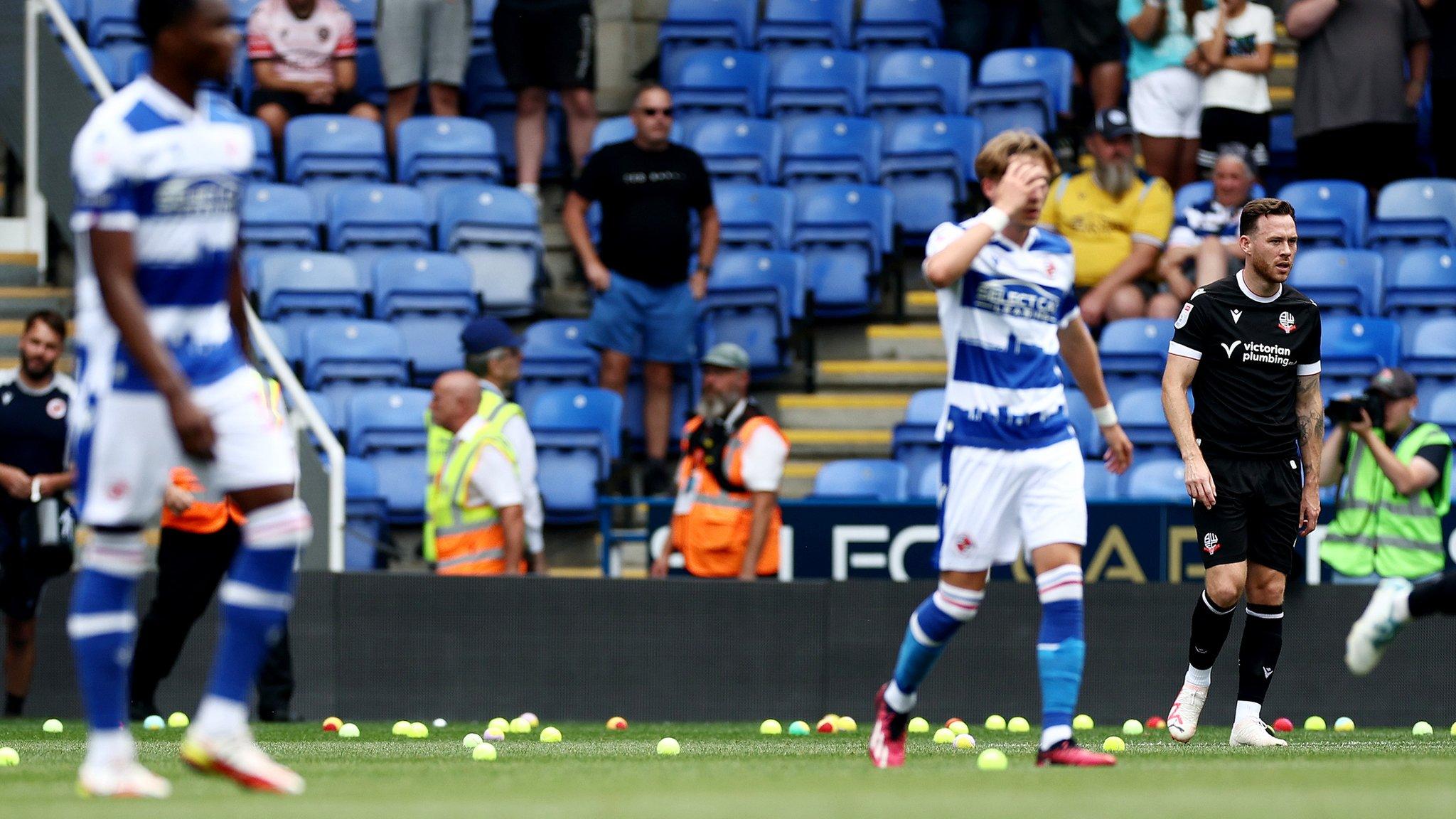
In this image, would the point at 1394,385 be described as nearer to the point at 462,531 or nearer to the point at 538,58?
the point at 462,531

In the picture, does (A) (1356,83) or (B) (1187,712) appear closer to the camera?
(B) (1187,712)

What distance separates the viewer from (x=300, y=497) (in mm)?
11242

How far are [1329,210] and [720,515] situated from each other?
538cm

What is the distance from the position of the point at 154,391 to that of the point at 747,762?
2.67 meters

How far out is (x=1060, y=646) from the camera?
22.1 ft

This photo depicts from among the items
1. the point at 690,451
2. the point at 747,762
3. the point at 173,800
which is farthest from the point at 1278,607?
the point at 173,800

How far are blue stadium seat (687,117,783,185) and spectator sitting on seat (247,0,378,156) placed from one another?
251 cm

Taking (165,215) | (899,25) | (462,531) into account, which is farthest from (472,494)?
(899,25)

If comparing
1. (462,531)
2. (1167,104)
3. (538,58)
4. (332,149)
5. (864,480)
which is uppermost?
(538,58)

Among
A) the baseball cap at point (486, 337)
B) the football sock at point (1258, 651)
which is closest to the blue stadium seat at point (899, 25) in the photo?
the baseball cap at point (486, 337)

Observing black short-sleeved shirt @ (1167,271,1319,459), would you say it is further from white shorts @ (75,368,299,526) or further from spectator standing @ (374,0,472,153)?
spectator standing @ (374,0,472,153)

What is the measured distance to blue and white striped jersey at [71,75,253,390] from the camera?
5324mm

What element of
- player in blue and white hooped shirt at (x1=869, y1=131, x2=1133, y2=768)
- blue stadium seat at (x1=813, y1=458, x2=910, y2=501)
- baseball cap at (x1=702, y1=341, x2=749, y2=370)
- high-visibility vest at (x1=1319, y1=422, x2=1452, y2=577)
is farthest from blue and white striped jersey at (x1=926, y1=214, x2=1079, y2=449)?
blue stadium seat at (x1=813, y1=458, x2=910, y2=501)

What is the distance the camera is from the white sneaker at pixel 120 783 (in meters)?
5.26
